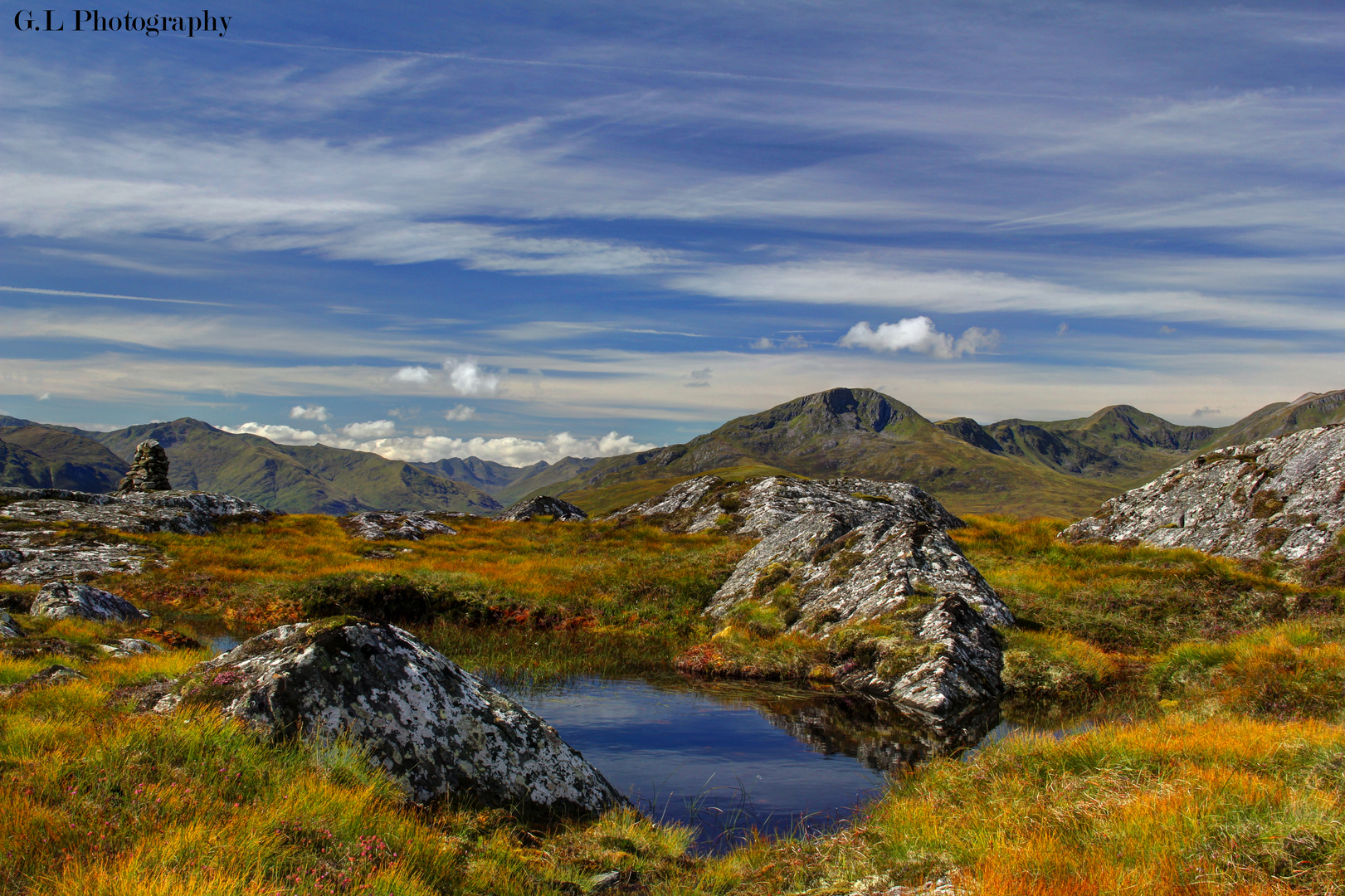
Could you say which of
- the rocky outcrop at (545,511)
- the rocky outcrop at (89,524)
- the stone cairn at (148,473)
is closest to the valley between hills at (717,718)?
the rocky outcrop at (89,524)

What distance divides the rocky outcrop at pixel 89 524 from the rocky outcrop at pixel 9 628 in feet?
50.8

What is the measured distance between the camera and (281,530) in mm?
42000

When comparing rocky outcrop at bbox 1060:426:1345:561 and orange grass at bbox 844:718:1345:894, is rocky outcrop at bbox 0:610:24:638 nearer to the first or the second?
orange grass at bbox 844:718:1345:894

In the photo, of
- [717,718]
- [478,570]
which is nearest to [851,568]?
[717,718]

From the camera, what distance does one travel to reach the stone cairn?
52656 millimetres

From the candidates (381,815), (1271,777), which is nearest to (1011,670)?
(1271,777)

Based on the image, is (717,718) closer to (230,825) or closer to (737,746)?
(737,746)

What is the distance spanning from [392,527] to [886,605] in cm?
3529

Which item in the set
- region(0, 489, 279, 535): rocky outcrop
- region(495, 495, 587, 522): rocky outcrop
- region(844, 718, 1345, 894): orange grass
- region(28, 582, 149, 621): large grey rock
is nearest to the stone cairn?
region(0, 489, 279, 535): rocky outcrop

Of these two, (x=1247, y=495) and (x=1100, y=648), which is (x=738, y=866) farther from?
(x=1247, y=495)

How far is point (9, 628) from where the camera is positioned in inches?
535

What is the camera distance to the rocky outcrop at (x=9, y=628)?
517 inches

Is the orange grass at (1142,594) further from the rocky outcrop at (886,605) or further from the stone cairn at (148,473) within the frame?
the stone cairn at (148,473)

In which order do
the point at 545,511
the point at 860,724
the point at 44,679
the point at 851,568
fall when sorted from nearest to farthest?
the point at 44,679 < the point at 860,724 < the point at 851,568 < the point at 545,511
